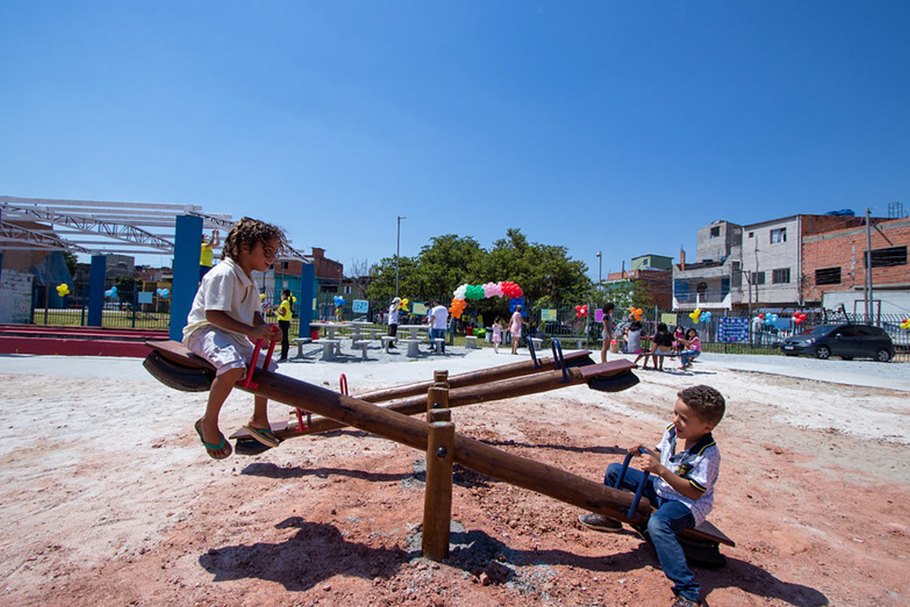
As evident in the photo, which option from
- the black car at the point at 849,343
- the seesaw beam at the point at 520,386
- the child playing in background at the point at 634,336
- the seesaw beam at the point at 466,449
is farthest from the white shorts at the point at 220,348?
the black car at the point at 849,343

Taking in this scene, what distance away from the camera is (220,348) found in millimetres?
2545

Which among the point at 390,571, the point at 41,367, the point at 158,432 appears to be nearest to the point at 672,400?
the point at 390,571

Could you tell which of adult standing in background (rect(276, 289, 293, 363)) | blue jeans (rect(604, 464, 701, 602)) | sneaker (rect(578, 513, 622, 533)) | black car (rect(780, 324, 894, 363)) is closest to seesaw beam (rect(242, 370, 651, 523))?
blue jeans (rect(604, 464, 701, 602))

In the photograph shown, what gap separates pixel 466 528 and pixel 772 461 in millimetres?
3706

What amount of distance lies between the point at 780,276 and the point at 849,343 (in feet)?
Answer: 74.1

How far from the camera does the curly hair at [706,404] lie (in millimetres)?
2490

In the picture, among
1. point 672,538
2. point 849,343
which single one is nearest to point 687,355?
point 849,343

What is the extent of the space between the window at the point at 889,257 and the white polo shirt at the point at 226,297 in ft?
131

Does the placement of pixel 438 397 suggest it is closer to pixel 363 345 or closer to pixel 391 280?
pixel 363 345

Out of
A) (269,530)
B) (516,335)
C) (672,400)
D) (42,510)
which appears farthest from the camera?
(516,335)

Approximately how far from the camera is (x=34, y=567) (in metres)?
2.32

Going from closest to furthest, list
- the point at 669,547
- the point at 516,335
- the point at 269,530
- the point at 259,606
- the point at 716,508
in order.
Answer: the point at 259,606 → the point at 669,547 → the point at 269,530 → the point at 716,508 → the point at 516,335

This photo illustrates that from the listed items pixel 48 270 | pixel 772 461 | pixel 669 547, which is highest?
pixel 48 270

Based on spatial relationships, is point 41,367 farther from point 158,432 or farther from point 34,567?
point 34,567
